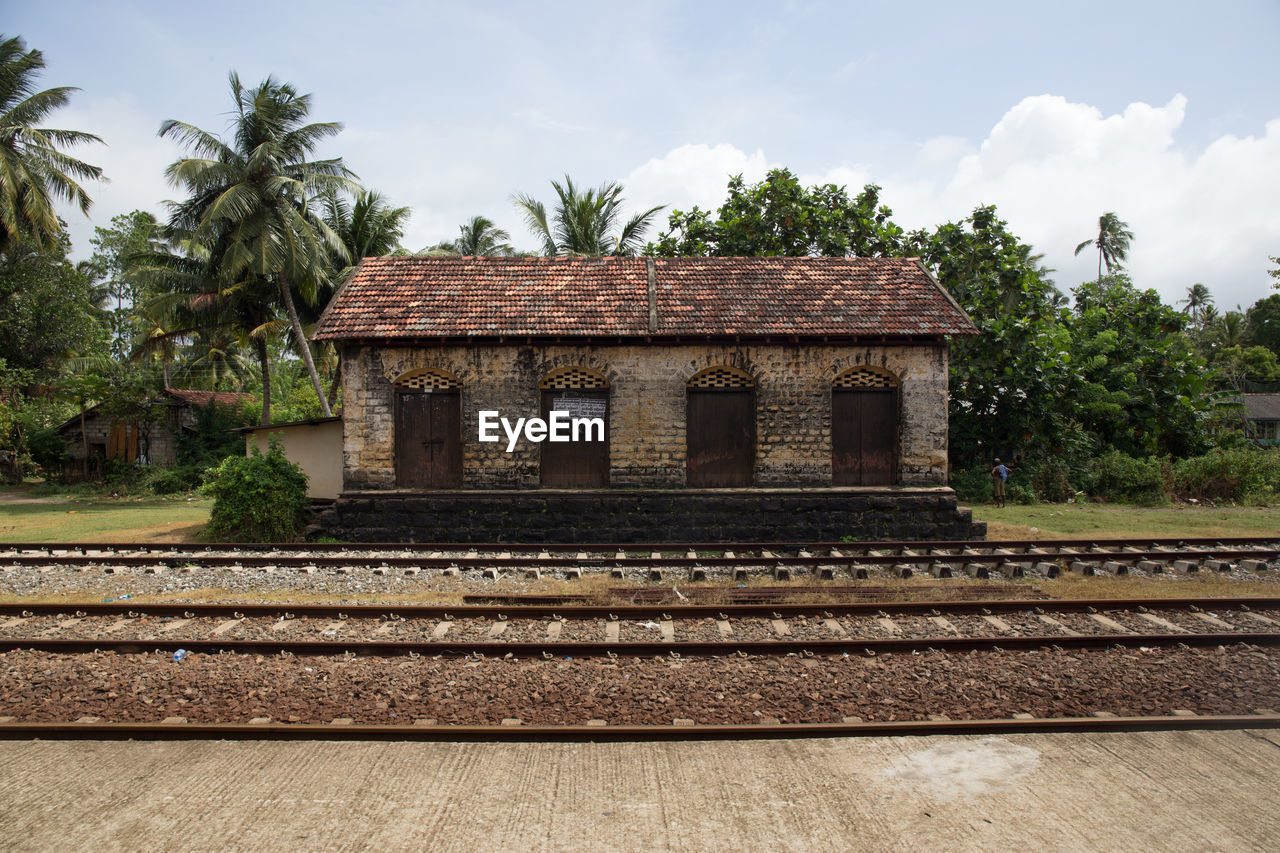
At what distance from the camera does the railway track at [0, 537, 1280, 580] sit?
32.0ft

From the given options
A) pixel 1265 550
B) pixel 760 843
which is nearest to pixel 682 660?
pixel 760 843

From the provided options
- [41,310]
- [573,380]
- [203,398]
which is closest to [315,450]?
[573,380]

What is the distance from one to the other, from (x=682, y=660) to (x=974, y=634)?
9.66 feet

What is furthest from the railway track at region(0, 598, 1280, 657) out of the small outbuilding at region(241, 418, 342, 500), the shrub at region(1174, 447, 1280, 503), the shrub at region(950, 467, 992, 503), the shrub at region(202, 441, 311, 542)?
the shrub at region(1174, 447, 1280, 503)

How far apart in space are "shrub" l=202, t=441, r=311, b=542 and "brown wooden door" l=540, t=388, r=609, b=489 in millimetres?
4399

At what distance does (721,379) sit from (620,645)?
7.33 meters

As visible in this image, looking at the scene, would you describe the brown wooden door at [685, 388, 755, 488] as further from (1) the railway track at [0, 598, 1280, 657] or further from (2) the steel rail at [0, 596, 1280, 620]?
(1) the railway track at [0, 598, 1280, 657]

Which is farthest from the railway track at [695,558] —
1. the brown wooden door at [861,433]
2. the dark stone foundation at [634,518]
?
the brown wooden door at [861,433]

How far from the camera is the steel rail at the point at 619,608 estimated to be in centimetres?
747

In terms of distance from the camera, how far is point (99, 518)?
1623 cm

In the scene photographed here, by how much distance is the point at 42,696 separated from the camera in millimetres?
5734

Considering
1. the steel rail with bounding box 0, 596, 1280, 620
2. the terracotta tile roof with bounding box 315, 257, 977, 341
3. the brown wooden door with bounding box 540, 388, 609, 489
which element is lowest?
the steel rail with bounding box 0, 596, 1280, 620

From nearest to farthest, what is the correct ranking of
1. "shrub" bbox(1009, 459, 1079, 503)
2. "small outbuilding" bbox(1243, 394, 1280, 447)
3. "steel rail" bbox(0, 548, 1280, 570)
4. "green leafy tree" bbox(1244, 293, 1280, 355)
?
"steel rail" bbox(0, 548, 1280, 570), "shrub" bbox(1009, 459, 1079, 503), "small outbuilding" bbox(1243, 394, 1280, 447), "green leafy tree" bbox(1244, 293, 1280, 355)

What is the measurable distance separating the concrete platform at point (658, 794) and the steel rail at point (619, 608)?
2.49m
